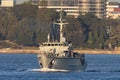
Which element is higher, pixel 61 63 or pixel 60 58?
pixel 60 58

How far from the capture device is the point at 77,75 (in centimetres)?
10500

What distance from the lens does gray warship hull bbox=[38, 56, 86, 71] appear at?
367 ft

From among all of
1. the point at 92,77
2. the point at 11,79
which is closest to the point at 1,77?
the point at 11,79

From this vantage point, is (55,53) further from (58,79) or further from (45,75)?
(58,79)

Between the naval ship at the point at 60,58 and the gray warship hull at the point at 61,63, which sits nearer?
the gray warship hull at the point at 61,63

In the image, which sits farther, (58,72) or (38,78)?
(58,72)

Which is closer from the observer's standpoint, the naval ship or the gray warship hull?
the gray warship hull

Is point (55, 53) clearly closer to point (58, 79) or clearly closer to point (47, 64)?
point (47, 64)

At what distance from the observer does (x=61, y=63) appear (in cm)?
11175

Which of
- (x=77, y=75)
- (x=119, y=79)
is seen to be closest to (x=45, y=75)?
(x=77, y=75)

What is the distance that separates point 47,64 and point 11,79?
17155mm

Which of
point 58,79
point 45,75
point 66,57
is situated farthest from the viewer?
point 66,57

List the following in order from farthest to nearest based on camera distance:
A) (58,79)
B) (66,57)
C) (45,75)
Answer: (66,57) → (45,75) → (58,79)

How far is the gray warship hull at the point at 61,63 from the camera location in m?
112
